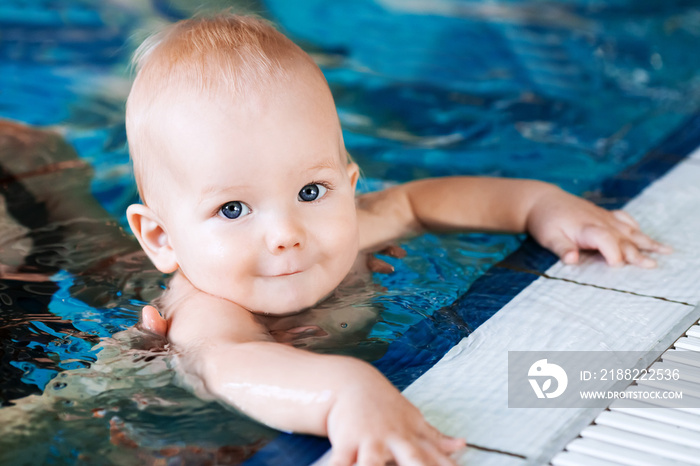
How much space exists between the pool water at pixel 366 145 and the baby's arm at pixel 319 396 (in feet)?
0.14

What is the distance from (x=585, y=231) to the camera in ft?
6.25

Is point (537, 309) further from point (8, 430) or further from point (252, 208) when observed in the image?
point (8, 430)

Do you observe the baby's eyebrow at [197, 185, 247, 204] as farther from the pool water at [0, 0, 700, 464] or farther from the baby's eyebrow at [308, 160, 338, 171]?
the pool water at [0, 0, 700, 464]

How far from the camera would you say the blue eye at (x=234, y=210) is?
59.0 inches

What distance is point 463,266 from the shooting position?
195 centimetres

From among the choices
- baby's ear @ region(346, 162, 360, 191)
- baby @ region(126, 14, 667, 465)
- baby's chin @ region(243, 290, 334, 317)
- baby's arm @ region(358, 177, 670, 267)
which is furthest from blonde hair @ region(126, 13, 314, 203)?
baby's arm @ region(358, 177, 670, 267)

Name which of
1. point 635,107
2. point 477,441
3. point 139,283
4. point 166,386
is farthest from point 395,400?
point 635,107

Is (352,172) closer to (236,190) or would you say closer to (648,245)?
(236,190)

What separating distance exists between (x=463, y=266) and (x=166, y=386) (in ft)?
2.69

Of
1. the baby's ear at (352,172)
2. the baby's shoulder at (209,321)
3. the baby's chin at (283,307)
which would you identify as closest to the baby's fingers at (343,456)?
the baby's shoulder at (209,321)

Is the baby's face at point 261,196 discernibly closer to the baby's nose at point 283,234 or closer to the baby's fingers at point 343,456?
the baby's nose at point 283,234

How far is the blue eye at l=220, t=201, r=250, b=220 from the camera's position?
4.91 ft

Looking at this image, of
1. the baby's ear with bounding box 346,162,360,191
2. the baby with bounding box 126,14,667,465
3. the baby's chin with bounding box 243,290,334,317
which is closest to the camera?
the baby with bounding box 126,14,667,465

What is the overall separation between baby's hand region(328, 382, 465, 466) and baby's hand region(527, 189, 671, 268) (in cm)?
81
